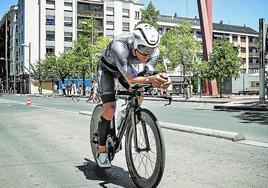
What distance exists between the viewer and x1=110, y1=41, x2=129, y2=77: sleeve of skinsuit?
3612mm

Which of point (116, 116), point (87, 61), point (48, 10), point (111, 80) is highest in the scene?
point (48, 10)

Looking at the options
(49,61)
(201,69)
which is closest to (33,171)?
(201,69)

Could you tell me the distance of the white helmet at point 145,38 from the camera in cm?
346

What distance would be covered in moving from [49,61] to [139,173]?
63.4 metres

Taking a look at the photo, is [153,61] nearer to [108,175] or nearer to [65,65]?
[108,175]

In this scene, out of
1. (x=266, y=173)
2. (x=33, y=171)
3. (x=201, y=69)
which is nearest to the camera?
(x=266, y=173)

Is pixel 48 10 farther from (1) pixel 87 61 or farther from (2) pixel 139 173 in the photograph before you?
(2) pixel 139 173

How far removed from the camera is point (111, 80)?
4.12m

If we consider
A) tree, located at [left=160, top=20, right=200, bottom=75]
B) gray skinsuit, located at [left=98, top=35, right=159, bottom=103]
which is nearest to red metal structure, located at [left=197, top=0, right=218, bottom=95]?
tree, located at [left=160, top=20, right=200, bottom=75]

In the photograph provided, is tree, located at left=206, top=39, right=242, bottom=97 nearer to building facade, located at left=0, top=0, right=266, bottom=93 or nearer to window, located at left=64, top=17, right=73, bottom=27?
building facade, located at left=0, top=0, right=266, bottom=93

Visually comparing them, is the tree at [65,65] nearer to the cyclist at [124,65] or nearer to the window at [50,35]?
the window at [50,35]

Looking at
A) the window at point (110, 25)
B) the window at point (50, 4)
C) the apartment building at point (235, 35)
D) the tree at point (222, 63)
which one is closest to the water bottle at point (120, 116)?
the tree at point (222, 63)

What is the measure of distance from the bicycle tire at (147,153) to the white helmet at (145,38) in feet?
1.99

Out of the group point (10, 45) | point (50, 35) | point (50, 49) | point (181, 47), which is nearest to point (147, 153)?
point (181, 47)
